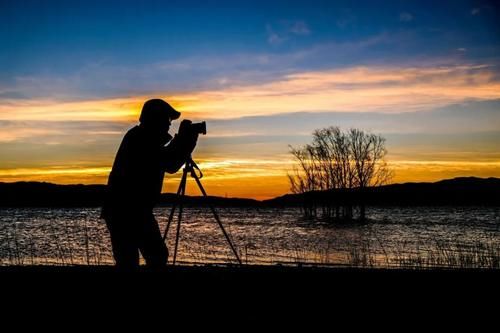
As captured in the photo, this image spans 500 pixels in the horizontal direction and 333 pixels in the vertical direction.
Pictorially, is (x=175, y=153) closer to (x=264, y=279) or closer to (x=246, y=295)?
(x=246, y=295)

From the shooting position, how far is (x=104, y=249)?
19.8 m

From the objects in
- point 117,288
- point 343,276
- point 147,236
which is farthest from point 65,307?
point 343,276

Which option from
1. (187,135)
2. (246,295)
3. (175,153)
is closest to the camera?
(175,153)

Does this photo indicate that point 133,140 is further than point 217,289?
No

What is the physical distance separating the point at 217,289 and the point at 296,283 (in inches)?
37.4

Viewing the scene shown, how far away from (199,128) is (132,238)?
128 cm

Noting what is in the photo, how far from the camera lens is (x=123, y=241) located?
4312mm

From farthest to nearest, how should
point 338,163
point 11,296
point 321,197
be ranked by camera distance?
point 321,197, point 338,163, point 11,296

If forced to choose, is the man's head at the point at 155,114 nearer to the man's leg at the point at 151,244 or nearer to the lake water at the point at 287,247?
the man's leg at the point at 151,244

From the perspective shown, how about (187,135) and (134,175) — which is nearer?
(134,175)

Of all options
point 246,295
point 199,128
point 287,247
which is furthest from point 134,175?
point 287,247

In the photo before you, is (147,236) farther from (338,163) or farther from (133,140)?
(338,163)

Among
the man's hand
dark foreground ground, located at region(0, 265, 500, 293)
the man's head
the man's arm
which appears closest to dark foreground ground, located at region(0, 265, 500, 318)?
dark foreground ground, located at region(0, 265, 500, 293)

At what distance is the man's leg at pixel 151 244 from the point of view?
433 cm
